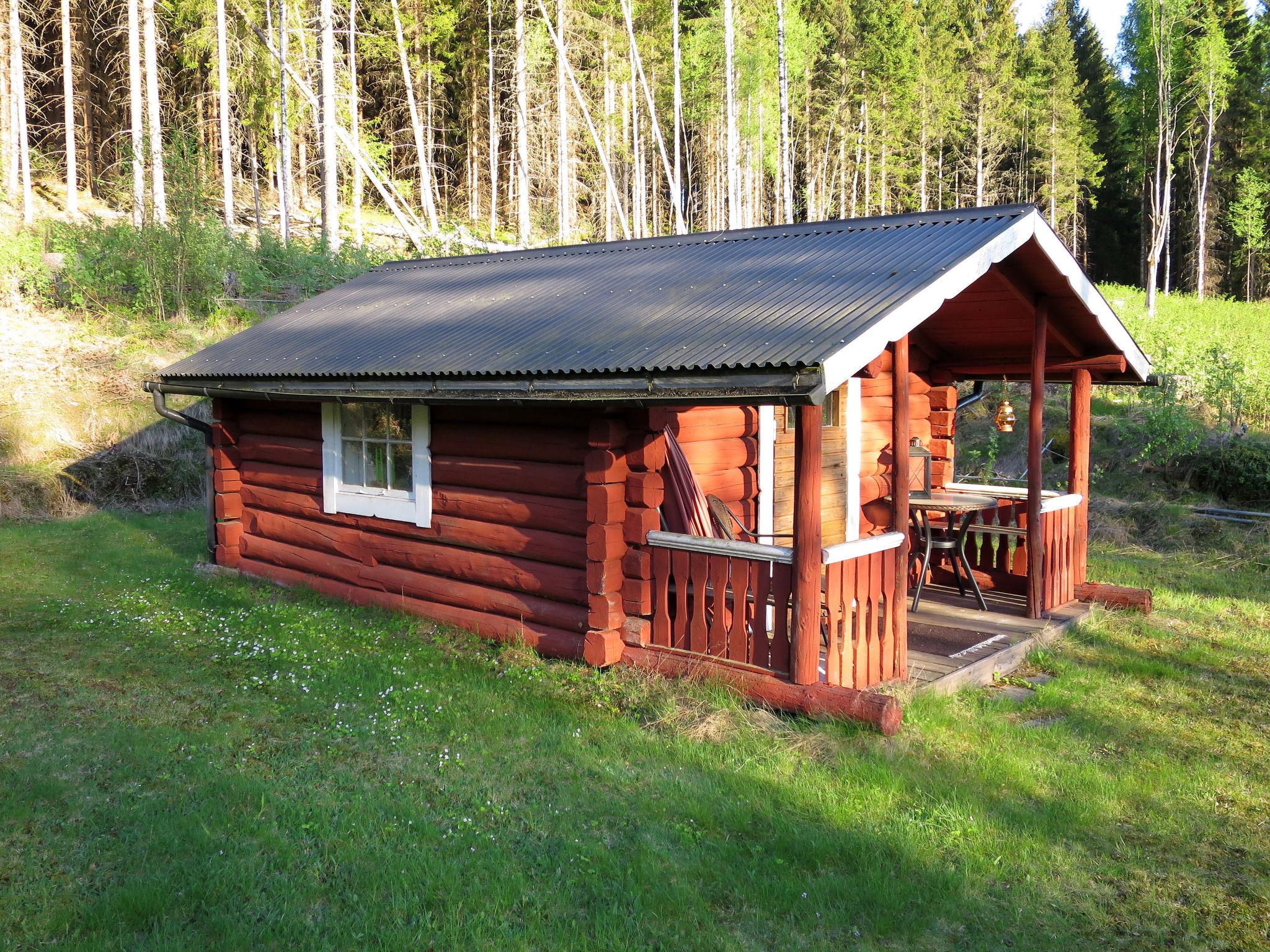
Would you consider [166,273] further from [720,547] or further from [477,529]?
[720,547]

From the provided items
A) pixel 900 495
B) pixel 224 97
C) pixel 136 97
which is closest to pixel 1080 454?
pixel 900 495

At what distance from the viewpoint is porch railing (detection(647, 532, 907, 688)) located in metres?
5.66

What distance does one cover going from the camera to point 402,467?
809 centimetres

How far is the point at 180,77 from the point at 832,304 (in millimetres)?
34783

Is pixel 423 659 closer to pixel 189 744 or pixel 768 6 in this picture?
pixel 189 744

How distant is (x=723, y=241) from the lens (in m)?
8.27

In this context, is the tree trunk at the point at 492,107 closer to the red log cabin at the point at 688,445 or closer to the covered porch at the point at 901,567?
the red log cabin at the point at 688,445

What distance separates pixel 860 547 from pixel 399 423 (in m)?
4.16

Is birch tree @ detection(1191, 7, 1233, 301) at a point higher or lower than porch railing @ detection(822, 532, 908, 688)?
higher

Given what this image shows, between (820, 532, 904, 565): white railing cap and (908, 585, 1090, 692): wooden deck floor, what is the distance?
2.91 ft

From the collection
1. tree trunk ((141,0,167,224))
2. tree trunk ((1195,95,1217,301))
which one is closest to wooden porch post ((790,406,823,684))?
tree trunk ((141,0,167,224))

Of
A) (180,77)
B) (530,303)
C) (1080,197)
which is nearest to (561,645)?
(530,303)

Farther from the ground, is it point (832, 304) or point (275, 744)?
point (832, 304)

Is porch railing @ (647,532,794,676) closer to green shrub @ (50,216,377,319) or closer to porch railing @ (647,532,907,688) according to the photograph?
porch railing @ (647,532,907,688)
